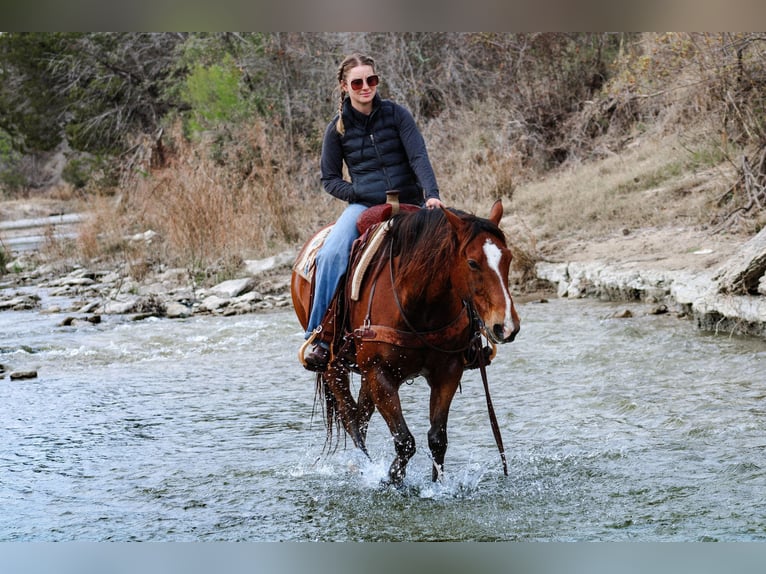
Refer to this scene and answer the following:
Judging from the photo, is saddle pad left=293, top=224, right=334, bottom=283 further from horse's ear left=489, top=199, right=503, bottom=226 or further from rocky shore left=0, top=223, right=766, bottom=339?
rocky shore left=0, top=223, right=766, bottom=339

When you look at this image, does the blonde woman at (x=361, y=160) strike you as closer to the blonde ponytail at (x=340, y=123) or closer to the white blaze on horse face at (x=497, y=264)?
the blonde ponytail at (x=340, y=123)

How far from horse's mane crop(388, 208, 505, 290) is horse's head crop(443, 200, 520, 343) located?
10 millimetres

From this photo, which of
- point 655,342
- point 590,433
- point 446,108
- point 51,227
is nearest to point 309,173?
point 446,108

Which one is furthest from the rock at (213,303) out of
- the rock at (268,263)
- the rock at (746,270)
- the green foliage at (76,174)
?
the green foliage at (76,174)

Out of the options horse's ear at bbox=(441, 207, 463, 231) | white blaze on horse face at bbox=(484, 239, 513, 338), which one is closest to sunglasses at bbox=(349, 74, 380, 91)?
horse's ear at bbox=(441, 207, 463, 231)

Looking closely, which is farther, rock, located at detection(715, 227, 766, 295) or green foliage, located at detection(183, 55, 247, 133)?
green foliage, located at detection(183, 55, 247, 133)

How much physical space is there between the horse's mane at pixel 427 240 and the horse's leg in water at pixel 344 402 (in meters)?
0.79

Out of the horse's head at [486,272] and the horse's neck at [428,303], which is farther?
the horse's neck at [428,303]

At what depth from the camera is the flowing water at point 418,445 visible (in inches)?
142

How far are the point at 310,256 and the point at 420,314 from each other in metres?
0.77

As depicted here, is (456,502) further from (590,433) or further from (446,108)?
(446,108)

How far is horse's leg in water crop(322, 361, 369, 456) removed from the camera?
4129mm

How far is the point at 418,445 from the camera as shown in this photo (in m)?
4.75

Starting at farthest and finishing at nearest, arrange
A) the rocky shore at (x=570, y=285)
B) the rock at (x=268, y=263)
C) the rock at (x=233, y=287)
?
the rock at (x=268, y=263), the rock at (x=233, y=287), the rocky shore at (x=570, y=285)
